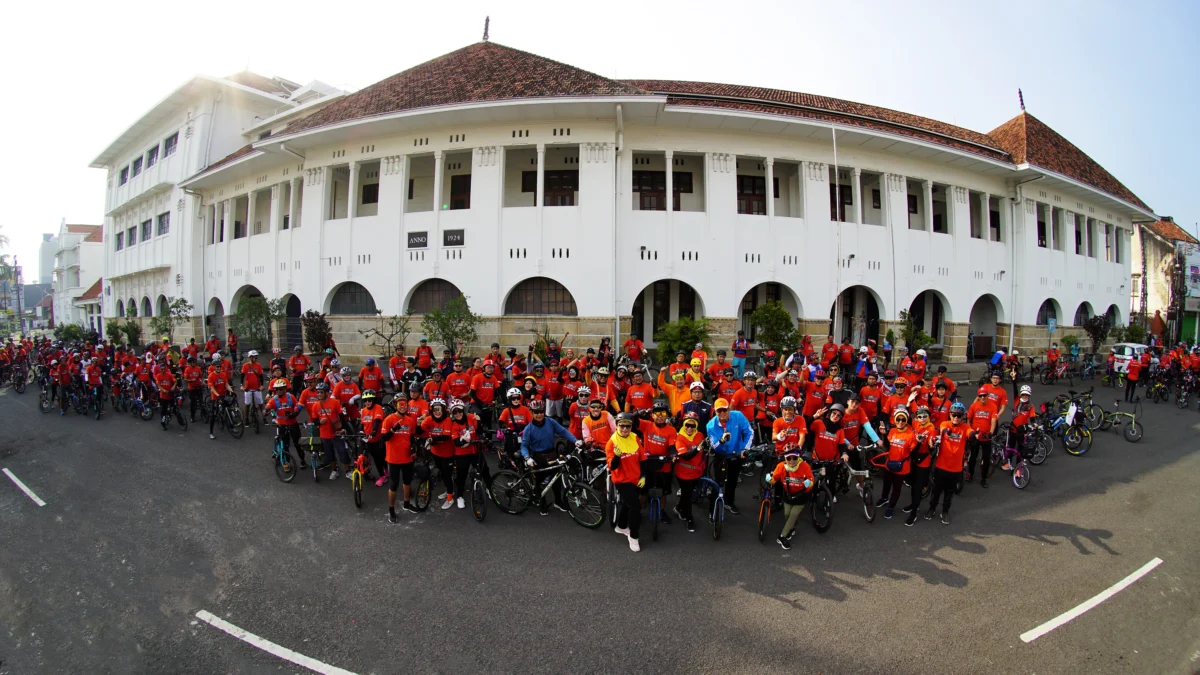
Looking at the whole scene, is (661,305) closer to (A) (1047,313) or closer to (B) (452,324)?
(B) (452,324)

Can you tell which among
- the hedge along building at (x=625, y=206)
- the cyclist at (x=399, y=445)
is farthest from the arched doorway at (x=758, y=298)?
the cyclist at (x=399, y=445)

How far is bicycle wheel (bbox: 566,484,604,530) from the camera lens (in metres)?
6.73

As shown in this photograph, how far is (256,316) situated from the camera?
20.6m

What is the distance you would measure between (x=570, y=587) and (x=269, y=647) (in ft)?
9.57

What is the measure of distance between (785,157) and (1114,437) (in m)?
13.3

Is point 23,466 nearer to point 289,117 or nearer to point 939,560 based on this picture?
point 939,560

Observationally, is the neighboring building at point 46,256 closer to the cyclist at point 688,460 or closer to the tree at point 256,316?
the tree at point 256,316

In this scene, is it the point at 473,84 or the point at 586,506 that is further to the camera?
the point at 473,84

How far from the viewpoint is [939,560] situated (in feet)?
19.5

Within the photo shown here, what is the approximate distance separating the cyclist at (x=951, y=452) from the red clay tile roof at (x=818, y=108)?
47.4 ft

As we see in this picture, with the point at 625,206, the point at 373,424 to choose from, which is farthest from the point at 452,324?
the point at 373,424

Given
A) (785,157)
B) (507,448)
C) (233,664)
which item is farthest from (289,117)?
(233,664)

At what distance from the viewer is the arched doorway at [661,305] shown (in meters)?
20.8

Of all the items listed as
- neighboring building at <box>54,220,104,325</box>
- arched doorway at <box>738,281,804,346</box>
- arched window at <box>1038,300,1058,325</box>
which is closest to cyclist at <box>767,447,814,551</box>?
arched doorway at <box>738,281,804,346</box>
